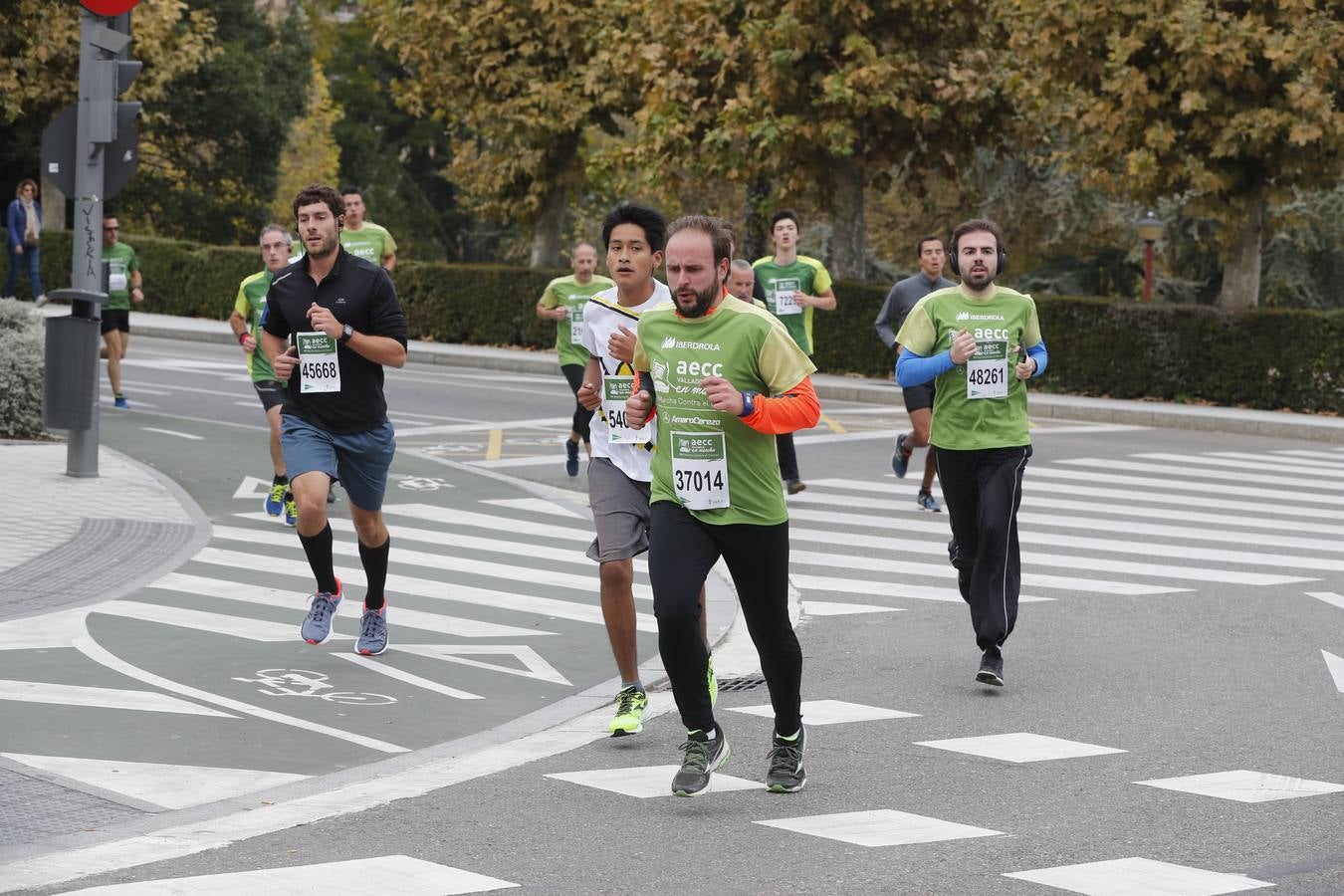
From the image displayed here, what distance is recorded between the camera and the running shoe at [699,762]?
6586 mm

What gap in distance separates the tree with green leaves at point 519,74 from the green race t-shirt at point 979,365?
917 inches

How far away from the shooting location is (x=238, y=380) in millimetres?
24734

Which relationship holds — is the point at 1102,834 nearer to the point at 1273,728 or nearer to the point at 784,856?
the point at 784,856

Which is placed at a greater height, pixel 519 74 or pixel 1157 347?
pixel 519 74

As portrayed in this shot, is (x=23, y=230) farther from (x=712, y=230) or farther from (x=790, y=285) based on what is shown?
(x=712, y=230)

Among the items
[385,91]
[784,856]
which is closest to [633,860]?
[784,856]

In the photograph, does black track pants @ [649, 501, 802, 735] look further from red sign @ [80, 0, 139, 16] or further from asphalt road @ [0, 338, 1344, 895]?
red sign @ [80, 0, 139, 16]

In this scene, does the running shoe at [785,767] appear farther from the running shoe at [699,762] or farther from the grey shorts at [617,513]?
the grey shorts at [617,513]

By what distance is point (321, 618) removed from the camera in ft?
29.9

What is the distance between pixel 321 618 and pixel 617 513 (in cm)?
199

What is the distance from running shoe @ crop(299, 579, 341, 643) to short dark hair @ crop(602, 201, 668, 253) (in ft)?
7.90

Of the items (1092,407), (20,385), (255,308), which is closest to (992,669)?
(255,308)

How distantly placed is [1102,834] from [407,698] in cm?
314

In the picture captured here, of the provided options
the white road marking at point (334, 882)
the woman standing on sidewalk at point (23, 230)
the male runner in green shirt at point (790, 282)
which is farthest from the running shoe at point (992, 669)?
the woman standing on sidewalk at point (23, 230)
